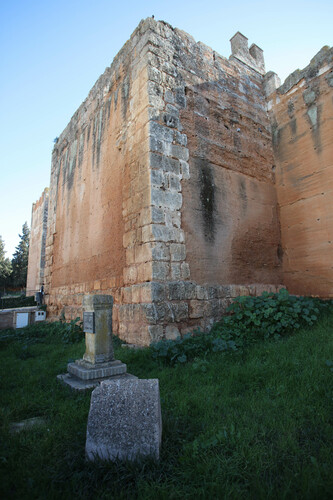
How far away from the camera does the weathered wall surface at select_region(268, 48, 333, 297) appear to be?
607 centimetres

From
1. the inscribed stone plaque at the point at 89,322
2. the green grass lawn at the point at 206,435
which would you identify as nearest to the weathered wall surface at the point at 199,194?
the inscribed stone plaque at the point at 89,322

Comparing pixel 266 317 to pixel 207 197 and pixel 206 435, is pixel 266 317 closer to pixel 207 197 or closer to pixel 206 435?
pixel 207 197

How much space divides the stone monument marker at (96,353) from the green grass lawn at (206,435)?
225mm

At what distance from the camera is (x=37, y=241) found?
54.3 ft

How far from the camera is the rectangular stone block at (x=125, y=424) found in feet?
6.29

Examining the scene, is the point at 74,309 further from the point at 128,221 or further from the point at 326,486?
the point at 326,486

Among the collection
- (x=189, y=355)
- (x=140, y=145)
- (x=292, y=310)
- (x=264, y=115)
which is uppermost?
(x=264, y=115)

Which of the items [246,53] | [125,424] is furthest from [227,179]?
[125,424]

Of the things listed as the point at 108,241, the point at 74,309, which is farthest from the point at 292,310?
the point at 74,309

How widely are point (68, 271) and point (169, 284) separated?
164 inches

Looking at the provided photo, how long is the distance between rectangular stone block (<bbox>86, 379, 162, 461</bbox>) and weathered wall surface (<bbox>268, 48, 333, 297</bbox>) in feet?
16.7

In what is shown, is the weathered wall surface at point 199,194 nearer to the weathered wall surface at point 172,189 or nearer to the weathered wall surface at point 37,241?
the weathered wall surface at point 172,189

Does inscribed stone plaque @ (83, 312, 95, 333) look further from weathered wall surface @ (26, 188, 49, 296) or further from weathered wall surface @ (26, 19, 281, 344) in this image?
weathered wall surface @ (26, 188, 49, 296)

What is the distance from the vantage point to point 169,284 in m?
4.77
